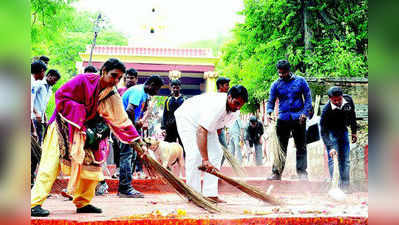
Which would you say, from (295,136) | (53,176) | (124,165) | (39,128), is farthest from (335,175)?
(39,128)

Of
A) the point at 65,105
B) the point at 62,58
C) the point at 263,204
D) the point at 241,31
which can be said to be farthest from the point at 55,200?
the point at 62,58

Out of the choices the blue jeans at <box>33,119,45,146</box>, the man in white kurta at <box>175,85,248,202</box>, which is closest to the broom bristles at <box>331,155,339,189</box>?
the man in white kurta at <box>175,85,248,202</box>

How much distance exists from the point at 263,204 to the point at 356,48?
392 inches

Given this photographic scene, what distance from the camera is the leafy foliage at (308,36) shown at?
42.5 ft

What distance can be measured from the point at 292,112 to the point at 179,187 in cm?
278

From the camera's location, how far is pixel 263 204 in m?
5.18

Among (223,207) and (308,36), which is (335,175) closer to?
(223,207)

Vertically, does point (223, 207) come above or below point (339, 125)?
below

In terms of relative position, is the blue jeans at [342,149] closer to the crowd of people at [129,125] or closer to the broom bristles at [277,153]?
the crowd of people at [129,125]

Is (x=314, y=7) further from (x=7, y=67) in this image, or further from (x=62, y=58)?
(x=62, y=58)

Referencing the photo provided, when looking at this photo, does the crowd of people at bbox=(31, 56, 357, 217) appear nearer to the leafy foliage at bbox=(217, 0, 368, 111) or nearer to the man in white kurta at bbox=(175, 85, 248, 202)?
the man in white kurta at bbox=(175, 85, 248, 202)

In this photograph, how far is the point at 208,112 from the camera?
15.3 feet

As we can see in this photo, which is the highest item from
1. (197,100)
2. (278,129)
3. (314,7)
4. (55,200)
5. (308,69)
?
(314,7)

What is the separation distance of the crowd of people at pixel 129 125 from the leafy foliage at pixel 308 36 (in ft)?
17.9
